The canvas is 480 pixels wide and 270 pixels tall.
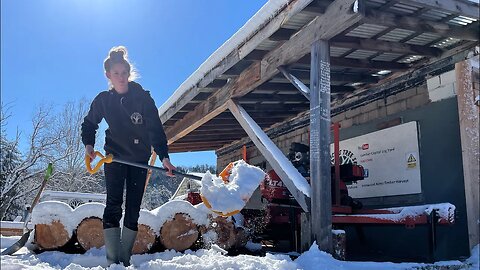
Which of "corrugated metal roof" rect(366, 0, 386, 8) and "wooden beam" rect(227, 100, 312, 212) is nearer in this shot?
"corrugated metal roof" rect(366, 0, 386, 8)

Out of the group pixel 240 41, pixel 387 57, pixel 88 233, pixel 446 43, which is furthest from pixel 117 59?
pixel 446 43

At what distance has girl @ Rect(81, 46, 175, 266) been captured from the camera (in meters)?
2.86

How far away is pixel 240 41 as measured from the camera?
16.8 ft

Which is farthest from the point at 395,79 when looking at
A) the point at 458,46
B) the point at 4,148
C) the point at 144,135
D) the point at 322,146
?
the point at 4,148

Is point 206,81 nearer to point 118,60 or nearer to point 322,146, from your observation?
point 322,146

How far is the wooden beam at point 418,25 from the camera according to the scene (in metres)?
3.94

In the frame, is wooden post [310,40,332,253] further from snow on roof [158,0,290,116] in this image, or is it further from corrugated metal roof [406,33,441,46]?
corrugated metal roof [406,33,441,46]

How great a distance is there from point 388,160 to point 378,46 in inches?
72.7

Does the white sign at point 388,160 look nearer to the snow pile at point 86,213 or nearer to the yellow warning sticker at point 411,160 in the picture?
the yellow warning sticker at point 411,160

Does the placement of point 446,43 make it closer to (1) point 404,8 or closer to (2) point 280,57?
(1) point 404,8

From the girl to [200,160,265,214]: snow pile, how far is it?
0.40 meters

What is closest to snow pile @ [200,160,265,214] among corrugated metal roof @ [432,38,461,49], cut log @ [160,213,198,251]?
cut log @ [160,213,198,251]

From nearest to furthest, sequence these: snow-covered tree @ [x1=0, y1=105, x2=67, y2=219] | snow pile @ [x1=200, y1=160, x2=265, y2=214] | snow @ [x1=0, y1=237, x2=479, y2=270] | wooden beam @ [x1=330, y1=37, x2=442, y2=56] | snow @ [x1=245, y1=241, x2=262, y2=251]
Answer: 1. snow @ [x1=0, y1=237, x2=479, y2=270]
2. snow pile @ [x1=200, y1=160, x2=265, y2=214]
3. wooden beam @ [x1=330, y1=37, x2=442, y2=56]
4. snow @ [x1=245, y1=241, x2=262, y2=251]
5. snow-covered tree @ [x1=0, y1=105, x2=67, y2=219]

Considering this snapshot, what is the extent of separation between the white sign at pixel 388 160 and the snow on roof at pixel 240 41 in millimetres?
2414
